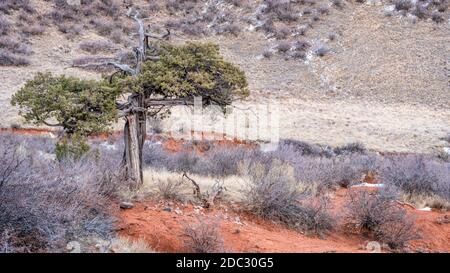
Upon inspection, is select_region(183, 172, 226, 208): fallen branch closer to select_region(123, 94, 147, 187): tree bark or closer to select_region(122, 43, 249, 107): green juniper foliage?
select_region(123, 94, 147, 187): tree bark

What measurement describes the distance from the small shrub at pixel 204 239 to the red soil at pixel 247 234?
0.65 feet

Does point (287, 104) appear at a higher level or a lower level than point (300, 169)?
higher

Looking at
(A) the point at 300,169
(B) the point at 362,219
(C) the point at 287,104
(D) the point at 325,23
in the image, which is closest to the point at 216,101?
(B) the point at 362,219

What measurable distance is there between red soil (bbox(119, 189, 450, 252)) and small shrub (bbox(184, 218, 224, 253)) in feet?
0.65

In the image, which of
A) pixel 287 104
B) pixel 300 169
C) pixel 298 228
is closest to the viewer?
pixel 298 228

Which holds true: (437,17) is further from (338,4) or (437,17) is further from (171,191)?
(171,191)

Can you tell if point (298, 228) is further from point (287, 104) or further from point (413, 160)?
point (287, 104)

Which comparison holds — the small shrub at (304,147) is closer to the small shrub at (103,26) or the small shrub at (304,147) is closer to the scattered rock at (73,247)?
the scattered rock at (73,247)

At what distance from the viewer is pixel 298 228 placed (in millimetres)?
7809

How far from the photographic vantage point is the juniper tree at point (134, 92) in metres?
7.68

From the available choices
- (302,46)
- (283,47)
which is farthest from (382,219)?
(302,46)

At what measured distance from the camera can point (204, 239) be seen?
561 cm

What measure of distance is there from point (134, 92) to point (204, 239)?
156 inches
